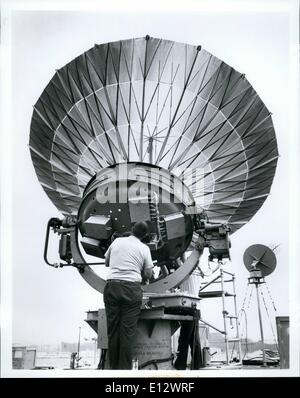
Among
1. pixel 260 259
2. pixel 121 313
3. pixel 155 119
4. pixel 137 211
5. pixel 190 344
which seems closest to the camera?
pixel 121 313

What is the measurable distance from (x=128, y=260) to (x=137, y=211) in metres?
1.79

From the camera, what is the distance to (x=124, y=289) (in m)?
5.42

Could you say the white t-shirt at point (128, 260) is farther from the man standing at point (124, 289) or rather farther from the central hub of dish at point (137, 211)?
the central hub of dish at point (137, 211)

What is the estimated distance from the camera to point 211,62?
8242mm

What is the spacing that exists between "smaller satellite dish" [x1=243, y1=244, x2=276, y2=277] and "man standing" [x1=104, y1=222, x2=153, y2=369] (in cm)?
319

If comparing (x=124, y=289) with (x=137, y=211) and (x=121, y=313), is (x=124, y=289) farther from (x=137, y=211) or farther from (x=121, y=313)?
(x=137, y=211)

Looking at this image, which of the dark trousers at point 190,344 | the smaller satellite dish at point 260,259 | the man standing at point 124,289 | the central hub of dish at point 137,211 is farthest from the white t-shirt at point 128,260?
the smaller satellite dish at point 260,259

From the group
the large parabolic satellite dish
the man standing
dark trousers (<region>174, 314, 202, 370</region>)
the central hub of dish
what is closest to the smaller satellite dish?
the central hub of dish

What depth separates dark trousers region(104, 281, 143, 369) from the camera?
543 centimetres

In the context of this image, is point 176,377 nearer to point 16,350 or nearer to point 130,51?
point 16,350

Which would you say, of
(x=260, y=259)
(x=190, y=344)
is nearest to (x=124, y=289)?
(x=190, y=344)

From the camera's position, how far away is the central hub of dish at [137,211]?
7238 millimetres

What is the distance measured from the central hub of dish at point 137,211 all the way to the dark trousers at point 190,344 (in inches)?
42.8
